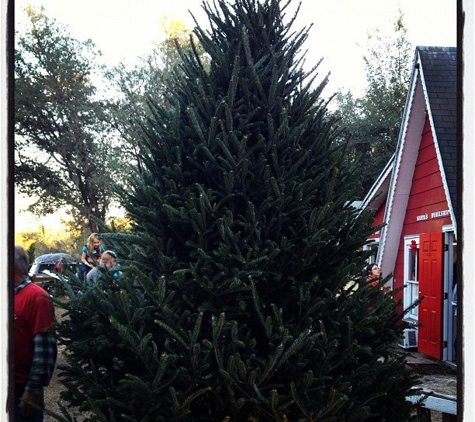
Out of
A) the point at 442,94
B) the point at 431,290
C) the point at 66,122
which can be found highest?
the point at 66,122

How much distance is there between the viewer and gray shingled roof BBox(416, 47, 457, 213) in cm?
879

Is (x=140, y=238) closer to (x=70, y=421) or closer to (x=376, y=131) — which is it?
(x=70, y=421)

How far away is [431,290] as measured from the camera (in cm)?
Answer: 1067

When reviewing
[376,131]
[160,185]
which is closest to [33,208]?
[160,185]

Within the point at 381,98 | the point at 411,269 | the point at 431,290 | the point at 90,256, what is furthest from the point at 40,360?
the point at 381,98

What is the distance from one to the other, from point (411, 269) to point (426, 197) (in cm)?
186

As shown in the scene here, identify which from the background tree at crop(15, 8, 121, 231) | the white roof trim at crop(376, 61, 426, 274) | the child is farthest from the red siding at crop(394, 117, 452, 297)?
the child

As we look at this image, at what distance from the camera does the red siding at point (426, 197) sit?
1055 centimetres

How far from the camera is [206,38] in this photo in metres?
2.99

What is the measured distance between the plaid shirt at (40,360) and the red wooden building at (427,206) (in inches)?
250

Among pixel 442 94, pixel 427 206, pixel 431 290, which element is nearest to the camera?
pixel 442 94

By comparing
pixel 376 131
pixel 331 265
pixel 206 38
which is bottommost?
pixel 331 265

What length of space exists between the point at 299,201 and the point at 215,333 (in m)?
0.77

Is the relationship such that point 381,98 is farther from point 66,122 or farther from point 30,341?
point 30,341
